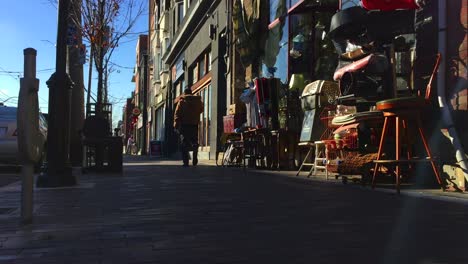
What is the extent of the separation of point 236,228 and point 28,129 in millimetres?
1893

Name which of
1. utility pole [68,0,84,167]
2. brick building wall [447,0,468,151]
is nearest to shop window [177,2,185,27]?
utility pole [68,0,84,167]

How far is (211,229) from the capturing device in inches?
169

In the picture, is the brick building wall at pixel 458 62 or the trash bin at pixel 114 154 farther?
the trash bin at pixel 114 154

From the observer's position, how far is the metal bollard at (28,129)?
14.5 feet

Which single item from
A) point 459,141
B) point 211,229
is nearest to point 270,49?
point 459,141

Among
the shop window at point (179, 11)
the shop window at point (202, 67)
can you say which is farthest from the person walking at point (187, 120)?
the shop window at point (179, 11)

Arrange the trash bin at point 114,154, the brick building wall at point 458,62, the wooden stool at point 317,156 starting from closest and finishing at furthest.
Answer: the brick building wall at point 458,62 < the wooden stool at point 317,156 < the trash bin at point 114,154

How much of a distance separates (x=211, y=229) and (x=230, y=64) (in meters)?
12.5

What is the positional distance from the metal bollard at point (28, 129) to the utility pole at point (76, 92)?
31.0 ft

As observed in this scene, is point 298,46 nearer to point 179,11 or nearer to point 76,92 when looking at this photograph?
point 76,92

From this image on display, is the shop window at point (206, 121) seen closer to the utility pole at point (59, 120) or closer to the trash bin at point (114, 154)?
the trash bin at point (114, 154)

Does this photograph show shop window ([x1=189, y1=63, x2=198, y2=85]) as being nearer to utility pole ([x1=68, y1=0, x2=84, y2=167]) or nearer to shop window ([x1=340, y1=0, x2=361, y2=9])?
utility pole ([x1=68, y1=0, x2=84, y2=167])

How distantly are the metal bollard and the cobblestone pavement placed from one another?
Result: 256 mm

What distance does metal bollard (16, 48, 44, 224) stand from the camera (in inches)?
174
